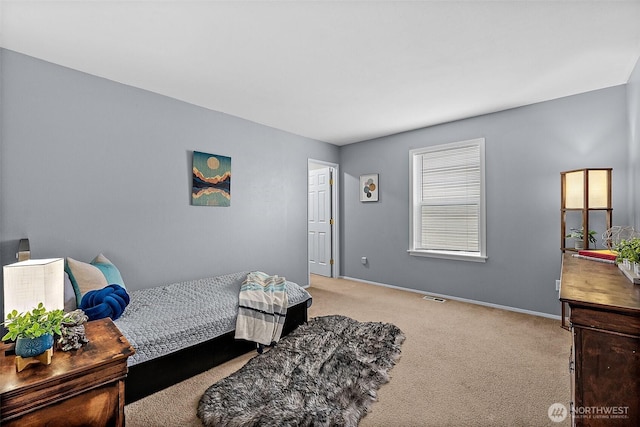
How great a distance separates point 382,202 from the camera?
4.88 meters

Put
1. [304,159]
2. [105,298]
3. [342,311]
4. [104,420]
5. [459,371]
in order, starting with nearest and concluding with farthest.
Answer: [104,420] < [105,298] < [459,371] < [342,311] < [304,159]

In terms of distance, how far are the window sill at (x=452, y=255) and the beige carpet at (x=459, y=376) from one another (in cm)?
67

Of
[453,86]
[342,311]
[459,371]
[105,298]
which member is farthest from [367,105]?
[105,298]

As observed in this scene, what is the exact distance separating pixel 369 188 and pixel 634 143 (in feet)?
10.2

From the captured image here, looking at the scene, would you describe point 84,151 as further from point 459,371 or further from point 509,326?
point 509,326

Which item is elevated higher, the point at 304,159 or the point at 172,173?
the point at 304,159

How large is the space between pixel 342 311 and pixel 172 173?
254 cm

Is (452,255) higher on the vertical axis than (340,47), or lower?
lower

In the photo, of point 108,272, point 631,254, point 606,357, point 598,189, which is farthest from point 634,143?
point 108,272

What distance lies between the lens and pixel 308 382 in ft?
6.66

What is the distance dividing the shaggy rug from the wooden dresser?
3.68ft

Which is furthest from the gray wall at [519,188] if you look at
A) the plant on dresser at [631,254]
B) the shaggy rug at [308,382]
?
the plant on dresser at [631,254]

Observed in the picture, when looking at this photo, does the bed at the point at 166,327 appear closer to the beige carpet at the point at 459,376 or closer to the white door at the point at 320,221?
the beige carpet at the point at 459,376

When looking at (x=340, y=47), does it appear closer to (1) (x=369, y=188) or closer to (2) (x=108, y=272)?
(2) (x=108, y=272)
